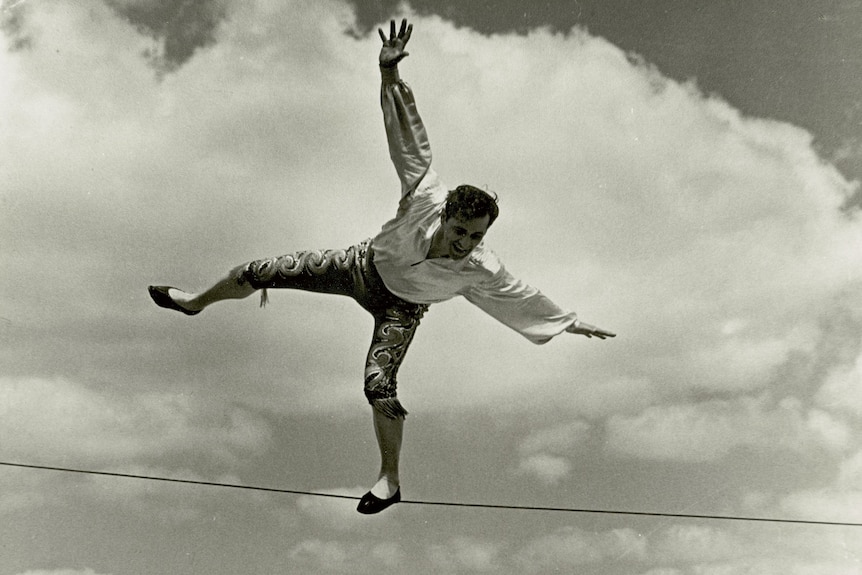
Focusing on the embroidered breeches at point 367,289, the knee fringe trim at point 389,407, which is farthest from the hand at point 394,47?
the knee fringe trim at point 389,407

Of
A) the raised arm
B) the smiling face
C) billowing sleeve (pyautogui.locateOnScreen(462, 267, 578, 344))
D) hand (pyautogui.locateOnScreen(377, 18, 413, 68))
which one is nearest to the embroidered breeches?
billowing sleeve (pyautogui.locateOnScreen(462, 267, 578, 344))

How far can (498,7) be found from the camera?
4.32 m

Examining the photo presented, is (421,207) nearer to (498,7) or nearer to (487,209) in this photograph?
(487,209)

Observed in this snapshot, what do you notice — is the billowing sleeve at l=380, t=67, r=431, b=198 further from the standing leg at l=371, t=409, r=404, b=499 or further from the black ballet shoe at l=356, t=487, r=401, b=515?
the black ballet shoe at l=356, t=487, r=401, b=515

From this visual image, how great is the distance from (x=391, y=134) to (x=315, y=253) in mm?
694

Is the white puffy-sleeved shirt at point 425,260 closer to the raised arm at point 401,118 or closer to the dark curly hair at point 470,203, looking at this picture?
the raised arm at point 401,118

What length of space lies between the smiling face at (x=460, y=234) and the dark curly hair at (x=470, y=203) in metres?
0.02

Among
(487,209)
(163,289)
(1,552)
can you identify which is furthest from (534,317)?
(1,552)

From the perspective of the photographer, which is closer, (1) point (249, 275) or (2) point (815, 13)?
(1) point (249, 275)

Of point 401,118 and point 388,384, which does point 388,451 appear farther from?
point 401,118

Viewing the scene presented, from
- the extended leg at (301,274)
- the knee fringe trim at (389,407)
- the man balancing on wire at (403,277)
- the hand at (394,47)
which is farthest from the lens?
the extended leg at (301,274)

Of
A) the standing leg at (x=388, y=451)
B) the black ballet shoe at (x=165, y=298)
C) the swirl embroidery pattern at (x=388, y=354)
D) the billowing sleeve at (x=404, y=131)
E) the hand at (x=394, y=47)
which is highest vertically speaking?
the hand at (x=394, y=47)

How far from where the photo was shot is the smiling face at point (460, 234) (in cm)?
361

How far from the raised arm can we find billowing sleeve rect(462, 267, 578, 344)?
611 mm
